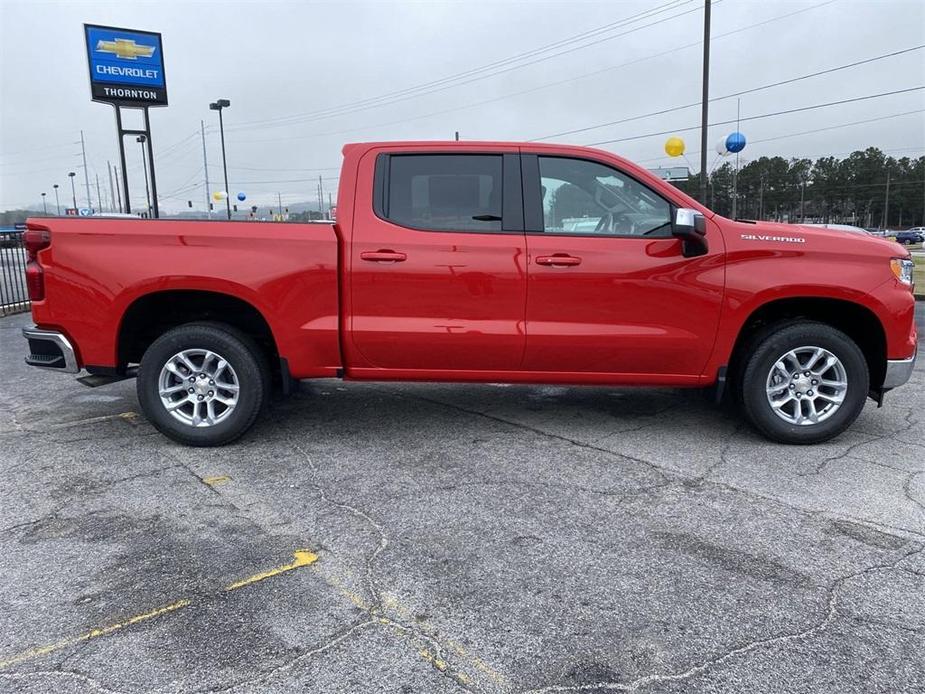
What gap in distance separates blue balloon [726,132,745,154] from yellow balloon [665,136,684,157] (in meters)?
1.34

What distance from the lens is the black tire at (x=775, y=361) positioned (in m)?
4.42

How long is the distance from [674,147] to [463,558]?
62.1 feet

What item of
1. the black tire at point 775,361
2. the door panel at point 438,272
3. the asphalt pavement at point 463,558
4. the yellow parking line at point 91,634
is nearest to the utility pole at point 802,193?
the black tire at point 775,361

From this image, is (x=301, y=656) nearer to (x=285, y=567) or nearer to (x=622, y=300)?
(x=285, y=567)

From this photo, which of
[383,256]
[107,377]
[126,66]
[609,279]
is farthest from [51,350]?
[126,66]

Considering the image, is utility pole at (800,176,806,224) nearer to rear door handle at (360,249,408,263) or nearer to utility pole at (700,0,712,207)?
utility pole at (700,0,712,207)

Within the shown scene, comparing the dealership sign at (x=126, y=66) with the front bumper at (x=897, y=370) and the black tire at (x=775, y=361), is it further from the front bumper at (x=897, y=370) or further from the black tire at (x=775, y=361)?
the front bumper at (x=897, y=370)

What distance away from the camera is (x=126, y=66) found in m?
18.2

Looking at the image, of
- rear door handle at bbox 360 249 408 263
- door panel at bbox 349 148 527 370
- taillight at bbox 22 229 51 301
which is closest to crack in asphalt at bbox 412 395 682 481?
door panel at bbox 349 148 527 370

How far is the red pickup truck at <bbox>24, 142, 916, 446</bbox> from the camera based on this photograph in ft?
14.1

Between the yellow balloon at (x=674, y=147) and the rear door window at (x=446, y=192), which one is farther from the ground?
the yellow balloon at (x=674, y=147)

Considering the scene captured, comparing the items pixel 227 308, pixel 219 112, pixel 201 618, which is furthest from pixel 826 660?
pixel 219 112

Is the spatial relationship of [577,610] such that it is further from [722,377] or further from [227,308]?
[227,308]

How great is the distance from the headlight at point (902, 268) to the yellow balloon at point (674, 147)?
641 inches
